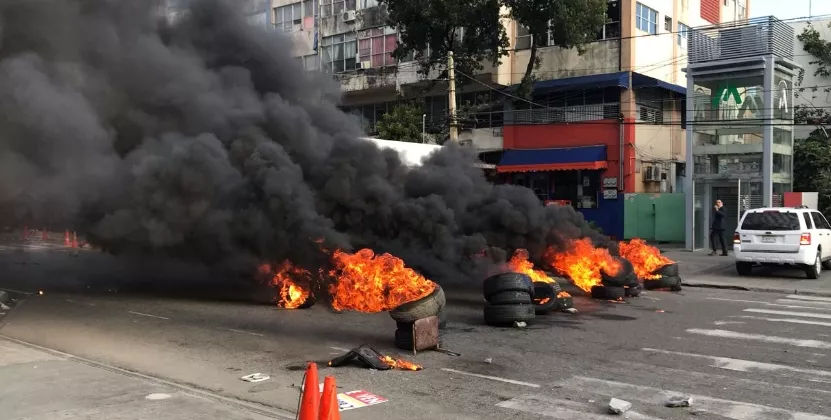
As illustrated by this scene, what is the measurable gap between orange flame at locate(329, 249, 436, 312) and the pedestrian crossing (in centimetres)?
300

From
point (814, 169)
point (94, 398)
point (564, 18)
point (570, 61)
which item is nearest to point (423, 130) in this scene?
point (564, 18)

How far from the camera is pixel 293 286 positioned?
11.5m

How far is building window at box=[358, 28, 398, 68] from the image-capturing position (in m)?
32.3

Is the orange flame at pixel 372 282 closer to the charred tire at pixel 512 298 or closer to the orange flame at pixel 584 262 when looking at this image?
the charred tire at pixel 512 298

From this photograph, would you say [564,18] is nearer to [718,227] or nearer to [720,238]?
[718,227]

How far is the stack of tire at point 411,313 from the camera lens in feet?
25.4

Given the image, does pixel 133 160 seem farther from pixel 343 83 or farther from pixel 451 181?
pixel 343 83

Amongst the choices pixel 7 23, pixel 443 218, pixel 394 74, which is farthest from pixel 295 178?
pixel 394 74

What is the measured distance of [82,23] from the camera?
11289mm

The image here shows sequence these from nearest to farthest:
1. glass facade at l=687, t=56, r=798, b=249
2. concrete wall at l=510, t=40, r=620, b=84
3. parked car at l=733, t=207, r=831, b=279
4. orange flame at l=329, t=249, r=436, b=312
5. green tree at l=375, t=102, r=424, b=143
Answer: orange flame at l=329, t=249, r=436, b=312, parked car at l=733, t=207, r=831, b=279, glass facade at l=687, t=56, r=798, b=249, green tree at l=375, t=102, r=424, b=143, concrete wall at l=510, t=40, r=620, b=84

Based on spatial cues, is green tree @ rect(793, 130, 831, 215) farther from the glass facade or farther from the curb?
the curb

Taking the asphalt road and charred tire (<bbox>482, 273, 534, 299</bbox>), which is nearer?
the asphalt road

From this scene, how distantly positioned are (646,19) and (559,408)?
2674cm

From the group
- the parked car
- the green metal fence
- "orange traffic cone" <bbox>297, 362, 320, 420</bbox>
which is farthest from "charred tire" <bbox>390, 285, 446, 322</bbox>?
the green metal fence
